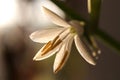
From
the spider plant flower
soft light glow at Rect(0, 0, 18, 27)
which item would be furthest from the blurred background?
the spider plant flower

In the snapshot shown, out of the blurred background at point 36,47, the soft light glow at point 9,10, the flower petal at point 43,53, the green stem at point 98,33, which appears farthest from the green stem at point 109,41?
the soft light glow at point 9,10

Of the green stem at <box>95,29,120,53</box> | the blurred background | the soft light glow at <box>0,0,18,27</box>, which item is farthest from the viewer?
the soft light glow at <box>0,0,18,27</box>

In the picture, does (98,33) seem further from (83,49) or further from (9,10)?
(9,10)

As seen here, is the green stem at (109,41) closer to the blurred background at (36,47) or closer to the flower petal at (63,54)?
the flower petal at (63,54)

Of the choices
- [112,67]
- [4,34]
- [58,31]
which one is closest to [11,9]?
[4,34]

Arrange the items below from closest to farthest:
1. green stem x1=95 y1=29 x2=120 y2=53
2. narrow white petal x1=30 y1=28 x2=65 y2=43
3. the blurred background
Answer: green stem x1=95 y1=29 x2=120 y2=53 → narrow white petal x1=30 y1=28 x2=65 y2=43 → the blurred background

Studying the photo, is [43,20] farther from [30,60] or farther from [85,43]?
[85,43]

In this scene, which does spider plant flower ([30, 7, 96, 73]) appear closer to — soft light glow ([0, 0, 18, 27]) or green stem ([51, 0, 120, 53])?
green stem ([51, 0, 120, 53])

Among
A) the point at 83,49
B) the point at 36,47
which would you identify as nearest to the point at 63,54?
the point at 83,49
